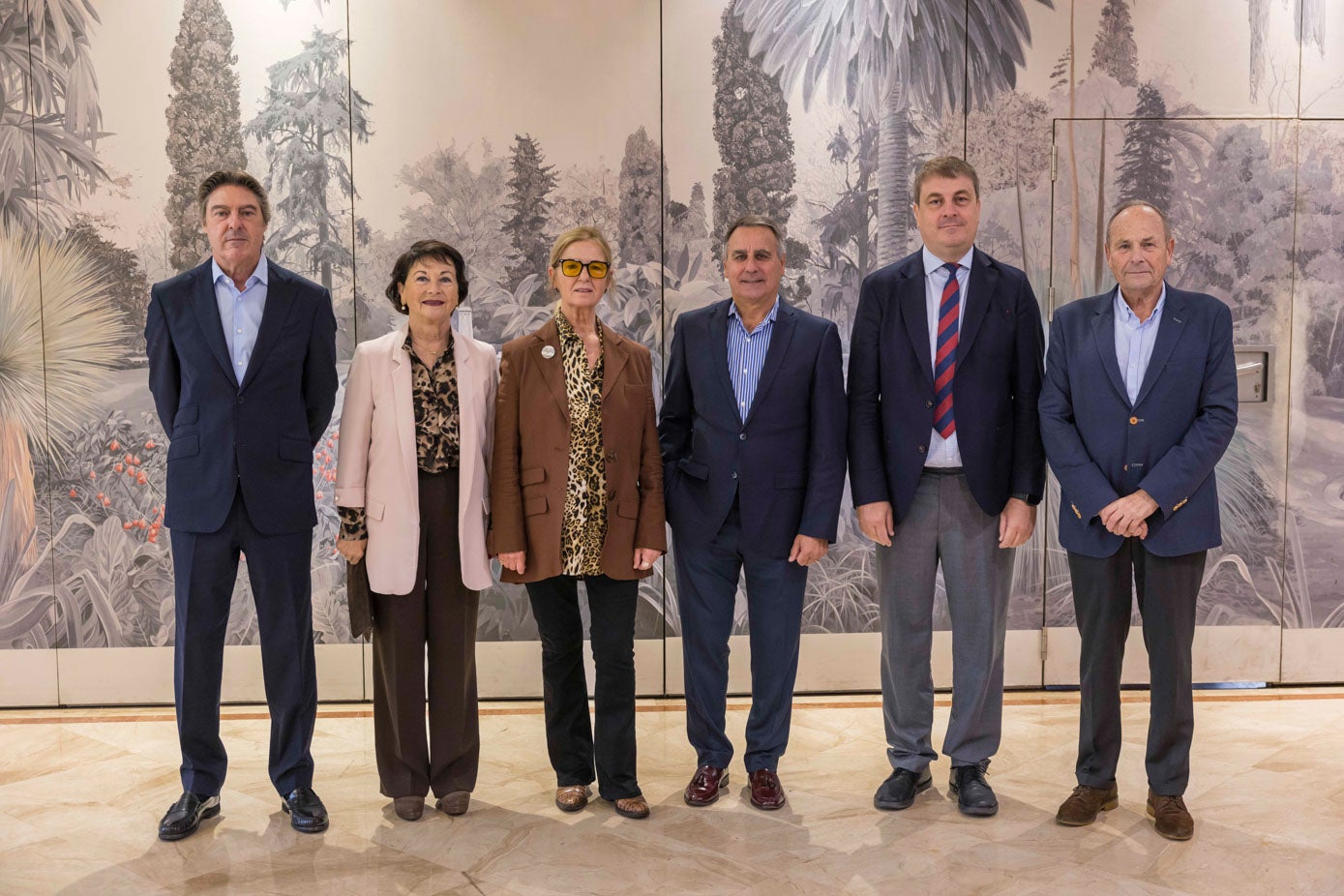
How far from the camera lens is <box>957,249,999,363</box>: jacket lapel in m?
3.30

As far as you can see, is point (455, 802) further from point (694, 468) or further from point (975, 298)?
point (975, 298)

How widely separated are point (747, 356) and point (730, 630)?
2.92 ft

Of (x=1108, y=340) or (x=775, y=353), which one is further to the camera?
(x=775, y=353)

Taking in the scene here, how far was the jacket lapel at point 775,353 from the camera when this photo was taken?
3307 millimetres

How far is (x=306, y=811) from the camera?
3.28m

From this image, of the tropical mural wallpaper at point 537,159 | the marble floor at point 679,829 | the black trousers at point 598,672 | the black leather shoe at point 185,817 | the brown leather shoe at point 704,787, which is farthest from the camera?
the tropical mural wallpaper at point 537,159

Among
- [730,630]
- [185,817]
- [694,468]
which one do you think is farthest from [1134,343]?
[185,817]

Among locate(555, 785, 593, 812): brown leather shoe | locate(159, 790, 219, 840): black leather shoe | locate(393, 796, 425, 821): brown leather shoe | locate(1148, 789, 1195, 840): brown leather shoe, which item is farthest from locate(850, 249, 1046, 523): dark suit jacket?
locate(159, 790, 219, 840): black leather shoe

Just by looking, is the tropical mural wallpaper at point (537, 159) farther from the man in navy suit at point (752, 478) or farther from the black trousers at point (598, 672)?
the black trousers at point (598, 672)

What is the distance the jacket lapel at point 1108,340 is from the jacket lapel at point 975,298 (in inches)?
12.7

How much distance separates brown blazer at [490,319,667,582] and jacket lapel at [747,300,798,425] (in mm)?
345

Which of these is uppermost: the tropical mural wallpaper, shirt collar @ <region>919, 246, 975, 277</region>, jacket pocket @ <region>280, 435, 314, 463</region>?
the tropical mural wallpaper

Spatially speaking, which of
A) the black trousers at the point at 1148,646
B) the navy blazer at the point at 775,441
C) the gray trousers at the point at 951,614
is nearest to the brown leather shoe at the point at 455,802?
the navy blazer at the point at 775,441

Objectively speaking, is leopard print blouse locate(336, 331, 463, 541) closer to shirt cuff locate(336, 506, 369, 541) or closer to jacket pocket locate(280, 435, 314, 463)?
shirt cuff locate(336, 506, 369, 541)
